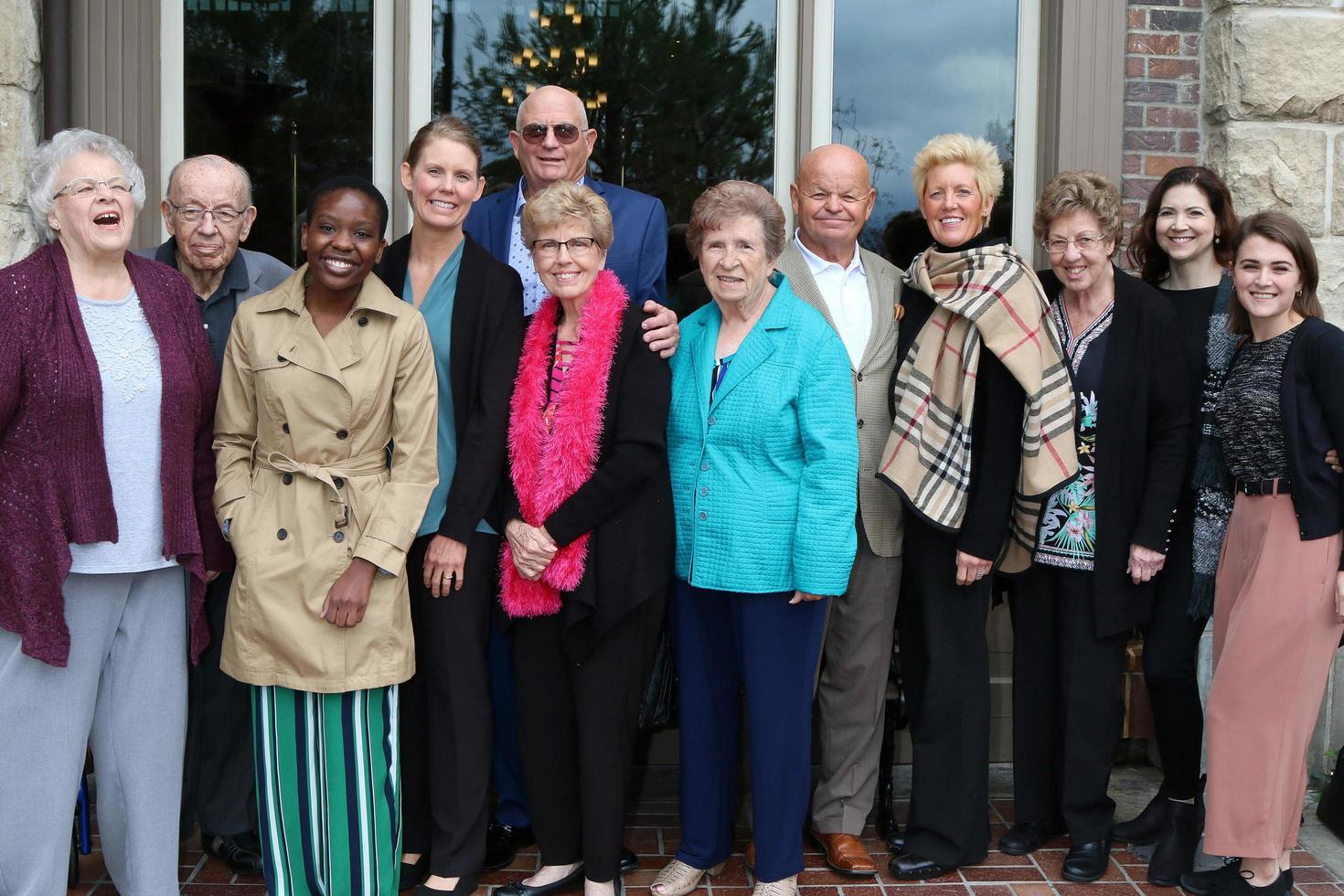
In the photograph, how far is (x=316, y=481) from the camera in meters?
2.95

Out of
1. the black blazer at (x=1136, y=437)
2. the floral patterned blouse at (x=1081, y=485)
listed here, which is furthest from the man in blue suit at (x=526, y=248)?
the black blazer at (x=1136, y=437)

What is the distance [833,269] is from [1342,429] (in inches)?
53.7

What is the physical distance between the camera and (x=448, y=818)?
10.7 feet

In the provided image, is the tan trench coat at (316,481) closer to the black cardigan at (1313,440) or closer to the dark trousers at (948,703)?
Result: the dark trousers at (948,703)

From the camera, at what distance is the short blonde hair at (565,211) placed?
3.06 m

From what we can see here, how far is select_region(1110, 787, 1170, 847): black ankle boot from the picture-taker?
370cm

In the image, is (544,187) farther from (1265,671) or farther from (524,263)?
(1265,671)

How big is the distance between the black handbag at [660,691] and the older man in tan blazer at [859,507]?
0.48m

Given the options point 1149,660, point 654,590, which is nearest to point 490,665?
point 654,590

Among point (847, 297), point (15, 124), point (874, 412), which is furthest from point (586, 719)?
point (15, 124)

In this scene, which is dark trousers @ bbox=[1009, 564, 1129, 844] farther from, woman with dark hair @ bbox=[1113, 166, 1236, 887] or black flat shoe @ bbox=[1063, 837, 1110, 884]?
Result: woman with dark hair @ bbox=[1113, 166, 1236, 887]

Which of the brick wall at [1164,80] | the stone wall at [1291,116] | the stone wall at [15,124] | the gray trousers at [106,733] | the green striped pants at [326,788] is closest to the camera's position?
the gray trousers at [106,733]

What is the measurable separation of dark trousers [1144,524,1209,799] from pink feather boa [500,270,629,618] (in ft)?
5.36

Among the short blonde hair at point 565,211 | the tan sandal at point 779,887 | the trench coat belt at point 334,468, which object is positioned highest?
the short blonde hair at point 565,211
